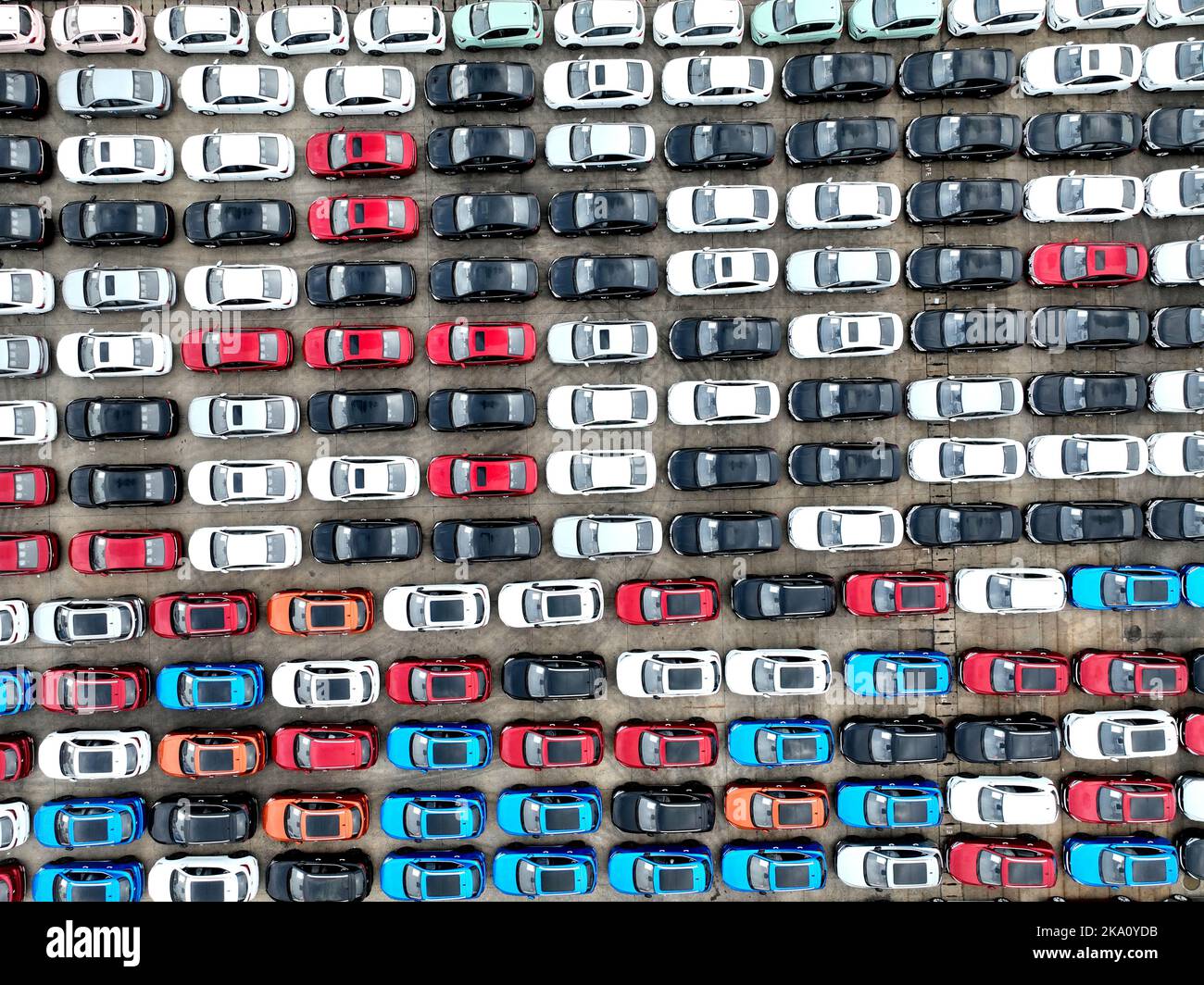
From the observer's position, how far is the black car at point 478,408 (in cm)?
1587

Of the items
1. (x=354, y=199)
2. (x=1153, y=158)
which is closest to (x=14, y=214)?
(x=354, y=199)

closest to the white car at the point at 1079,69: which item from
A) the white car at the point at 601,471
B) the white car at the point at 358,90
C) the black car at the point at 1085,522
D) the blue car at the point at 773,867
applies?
the black car at the point at 1085,522

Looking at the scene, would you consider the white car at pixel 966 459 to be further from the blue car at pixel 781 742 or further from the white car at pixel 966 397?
the blue car at pixel 781 742

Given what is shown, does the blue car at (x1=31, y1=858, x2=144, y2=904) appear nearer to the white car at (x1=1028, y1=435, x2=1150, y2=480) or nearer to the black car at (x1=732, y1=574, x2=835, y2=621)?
the black car at (x1=732, y1=574, x2=835, y2=621)

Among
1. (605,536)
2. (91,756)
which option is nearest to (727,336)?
(605,536)

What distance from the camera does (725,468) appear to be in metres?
15.9

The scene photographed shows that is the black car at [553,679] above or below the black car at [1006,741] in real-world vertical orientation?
above

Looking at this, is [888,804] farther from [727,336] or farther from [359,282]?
[359,282]

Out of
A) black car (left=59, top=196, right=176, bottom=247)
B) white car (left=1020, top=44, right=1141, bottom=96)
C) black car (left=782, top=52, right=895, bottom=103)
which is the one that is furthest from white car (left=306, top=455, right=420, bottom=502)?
white car (left=1020, top=44, right=1141, bottom=96)

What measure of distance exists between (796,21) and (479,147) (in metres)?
6.70

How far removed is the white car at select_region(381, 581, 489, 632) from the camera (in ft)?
51.4

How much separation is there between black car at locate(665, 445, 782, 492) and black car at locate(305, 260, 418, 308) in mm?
6434

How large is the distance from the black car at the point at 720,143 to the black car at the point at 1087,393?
7239mm

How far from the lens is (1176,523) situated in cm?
1598
